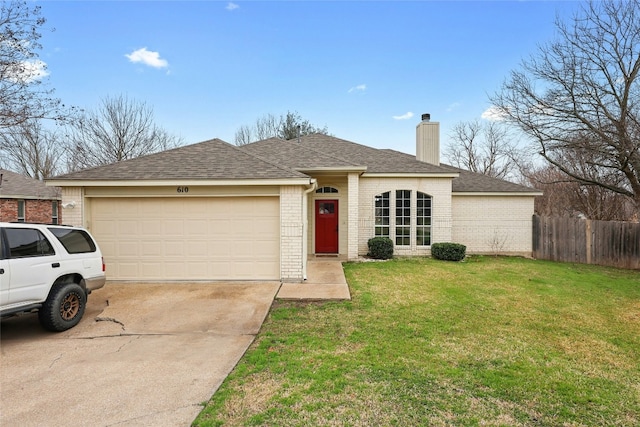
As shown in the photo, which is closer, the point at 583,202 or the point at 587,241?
the point at 587,241

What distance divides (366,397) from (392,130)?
18.5m

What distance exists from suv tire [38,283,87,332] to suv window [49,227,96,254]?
1.96ft

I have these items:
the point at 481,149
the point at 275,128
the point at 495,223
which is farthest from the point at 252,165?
the point at 481,149

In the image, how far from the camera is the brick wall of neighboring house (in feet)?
50.6

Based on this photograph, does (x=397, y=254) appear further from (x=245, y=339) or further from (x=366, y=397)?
(x=366, y=397)

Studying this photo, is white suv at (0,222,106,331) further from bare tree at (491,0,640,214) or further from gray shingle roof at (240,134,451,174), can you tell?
bare tree at (491,0,640,214)

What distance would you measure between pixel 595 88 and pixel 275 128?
74.6 ft

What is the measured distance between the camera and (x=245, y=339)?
4602 mm

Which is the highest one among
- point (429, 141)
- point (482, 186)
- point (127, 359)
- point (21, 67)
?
point (21, 67)

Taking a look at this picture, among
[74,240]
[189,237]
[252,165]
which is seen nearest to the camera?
[74,240]

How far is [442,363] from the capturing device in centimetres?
380

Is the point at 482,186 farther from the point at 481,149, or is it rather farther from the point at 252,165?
the point at 481,149

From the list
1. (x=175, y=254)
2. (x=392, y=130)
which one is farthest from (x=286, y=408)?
(x=392, y=130)

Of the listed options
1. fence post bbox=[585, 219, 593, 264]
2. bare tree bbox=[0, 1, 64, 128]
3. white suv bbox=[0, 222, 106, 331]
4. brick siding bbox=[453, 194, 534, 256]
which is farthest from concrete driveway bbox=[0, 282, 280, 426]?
fence post bbox=[585, 219, 593, 264]
